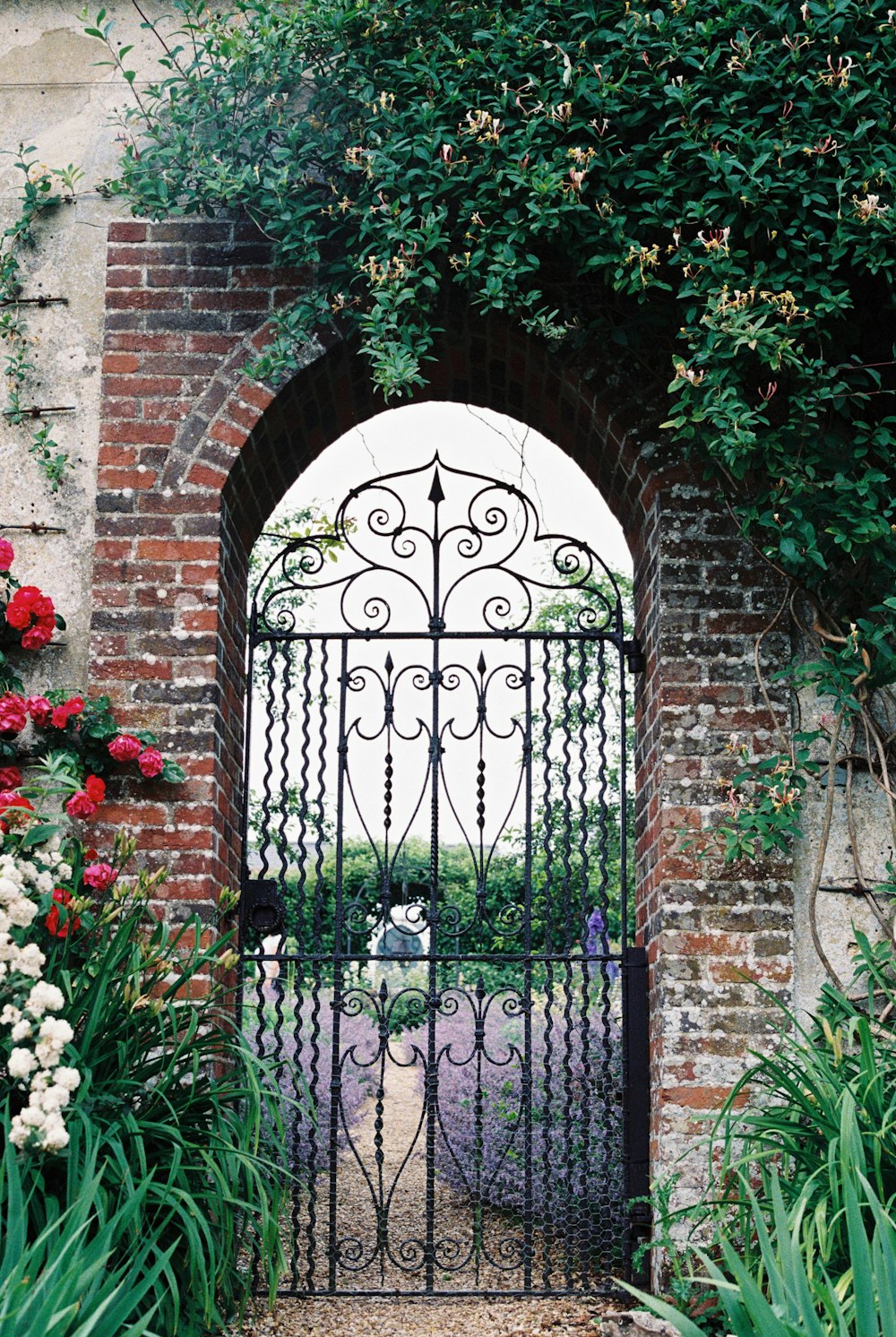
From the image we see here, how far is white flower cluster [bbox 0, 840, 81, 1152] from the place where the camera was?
96.7 inches

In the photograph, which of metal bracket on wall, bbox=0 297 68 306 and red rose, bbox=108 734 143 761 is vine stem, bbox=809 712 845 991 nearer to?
red rose, bbox=108 734 143 761

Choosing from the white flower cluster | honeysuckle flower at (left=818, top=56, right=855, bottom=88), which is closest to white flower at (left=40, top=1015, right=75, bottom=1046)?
the white flower cluster

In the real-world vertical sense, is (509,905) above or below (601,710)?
below

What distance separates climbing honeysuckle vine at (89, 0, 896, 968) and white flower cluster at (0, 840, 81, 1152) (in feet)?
5.56

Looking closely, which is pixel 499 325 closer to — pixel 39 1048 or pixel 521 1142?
pixel 39 1048

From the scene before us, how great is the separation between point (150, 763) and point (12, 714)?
0.44 m

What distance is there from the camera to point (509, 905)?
4191 mm

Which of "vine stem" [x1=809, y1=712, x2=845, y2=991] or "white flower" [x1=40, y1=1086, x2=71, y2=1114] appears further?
"vine stem" [x1=809, y1=712, x2=845, y2=991]

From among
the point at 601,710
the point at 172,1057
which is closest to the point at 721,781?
the point at 601,710

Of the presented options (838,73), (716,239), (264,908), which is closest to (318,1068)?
(264,908)

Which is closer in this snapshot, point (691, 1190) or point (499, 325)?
point (691, 1190)

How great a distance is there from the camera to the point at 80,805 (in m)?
3.62

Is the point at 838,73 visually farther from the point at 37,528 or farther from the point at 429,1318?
the point at 429,1318

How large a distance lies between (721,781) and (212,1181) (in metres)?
1.80
